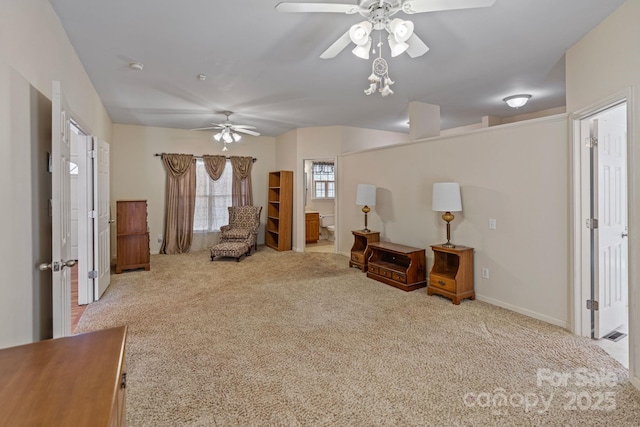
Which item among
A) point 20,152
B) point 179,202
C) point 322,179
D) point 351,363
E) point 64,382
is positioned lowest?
point 351,363

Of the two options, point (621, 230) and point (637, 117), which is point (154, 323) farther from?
point (621, 230)

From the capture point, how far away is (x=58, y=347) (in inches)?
46.2

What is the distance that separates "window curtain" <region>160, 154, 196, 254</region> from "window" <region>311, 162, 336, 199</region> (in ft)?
10.9

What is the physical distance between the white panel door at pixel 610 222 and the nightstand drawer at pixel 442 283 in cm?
127

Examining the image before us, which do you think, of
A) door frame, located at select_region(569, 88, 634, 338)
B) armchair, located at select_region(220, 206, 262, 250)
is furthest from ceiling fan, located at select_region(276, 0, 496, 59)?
armchair, located at select_region(220, 206, 262, 250)

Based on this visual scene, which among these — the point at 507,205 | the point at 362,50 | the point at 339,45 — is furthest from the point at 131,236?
the point at 507,205

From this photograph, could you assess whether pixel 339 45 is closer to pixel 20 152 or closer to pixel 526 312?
pixel 20 152

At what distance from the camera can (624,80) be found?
7.48 feet

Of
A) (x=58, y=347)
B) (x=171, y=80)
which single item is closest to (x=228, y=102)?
(x=171, y=80)

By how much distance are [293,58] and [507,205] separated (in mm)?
2826

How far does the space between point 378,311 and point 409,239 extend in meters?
1.72

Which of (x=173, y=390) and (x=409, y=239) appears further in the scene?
(x=409, y=239)

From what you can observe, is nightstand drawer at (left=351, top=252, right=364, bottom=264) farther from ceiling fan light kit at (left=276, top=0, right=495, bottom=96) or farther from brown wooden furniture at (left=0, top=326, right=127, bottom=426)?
brown wooden furniture at (left=0, top=326, right=127, bottom=426)

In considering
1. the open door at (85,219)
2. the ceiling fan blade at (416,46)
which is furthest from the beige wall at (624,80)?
the open door at (85,219)
